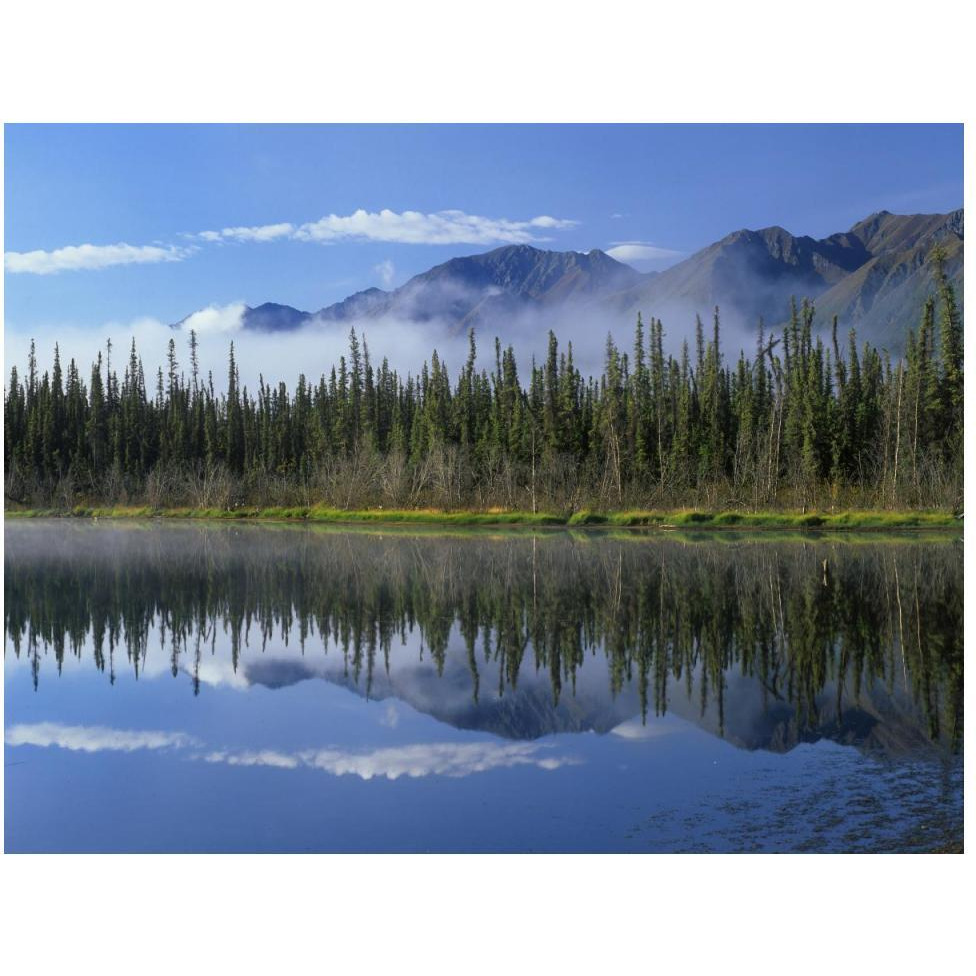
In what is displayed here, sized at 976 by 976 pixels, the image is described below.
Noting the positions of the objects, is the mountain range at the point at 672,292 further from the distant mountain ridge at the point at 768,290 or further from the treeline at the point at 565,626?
the treeline at the point at 565,626

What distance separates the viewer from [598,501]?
35.9 m

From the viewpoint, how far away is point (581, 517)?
32.4 m

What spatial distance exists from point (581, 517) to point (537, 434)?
19704 millimetres

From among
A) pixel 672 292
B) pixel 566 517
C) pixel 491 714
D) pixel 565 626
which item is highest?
pixel 672 292

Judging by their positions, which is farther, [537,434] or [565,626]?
[537,434]

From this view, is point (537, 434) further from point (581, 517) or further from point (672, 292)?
point (672, 292)

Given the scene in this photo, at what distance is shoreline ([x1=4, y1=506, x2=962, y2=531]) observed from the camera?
27.1 m

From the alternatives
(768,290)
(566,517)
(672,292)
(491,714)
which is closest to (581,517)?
(566,517)

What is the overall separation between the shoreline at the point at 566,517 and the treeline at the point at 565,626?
21.2ft

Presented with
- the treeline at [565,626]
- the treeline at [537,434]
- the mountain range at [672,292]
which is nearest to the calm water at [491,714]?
the treeline at [565,626]

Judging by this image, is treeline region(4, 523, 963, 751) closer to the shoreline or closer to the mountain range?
the shoreline

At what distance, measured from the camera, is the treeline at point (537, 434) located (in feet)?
114
